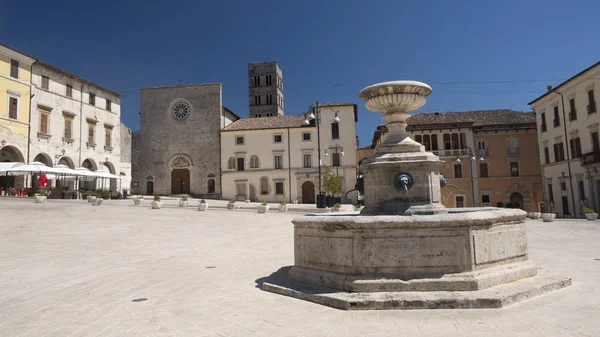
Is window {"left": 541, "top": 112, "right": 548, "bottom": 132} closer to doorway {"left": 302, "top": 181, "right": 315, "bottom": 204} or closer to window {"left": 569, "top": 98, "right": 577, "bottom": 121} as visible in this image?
window {"left": 569, "top": 98, "right": 577, "bottom": 121}

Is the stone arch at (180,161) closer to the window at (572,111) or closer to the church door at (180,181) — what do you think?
the church door at (180,181)

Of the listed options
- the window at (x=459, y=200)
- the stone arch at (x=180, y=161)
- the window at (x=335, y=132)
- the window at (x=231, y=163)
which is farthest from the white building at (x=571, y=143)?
the stone arch at (x=180, y=161)

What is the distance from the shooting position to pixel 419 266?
5289mm

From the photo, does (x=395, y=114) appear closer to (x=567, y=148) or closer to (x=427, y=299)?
(x=427, y=299)

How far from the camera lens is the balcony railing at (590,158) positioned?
89.7ft

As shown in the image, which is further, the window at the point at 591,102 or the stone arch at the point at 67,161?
the stone arch at the point at 67,161

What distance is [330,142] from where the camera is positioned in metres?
44.1

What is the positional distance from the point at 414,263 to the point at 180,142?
4433 cm

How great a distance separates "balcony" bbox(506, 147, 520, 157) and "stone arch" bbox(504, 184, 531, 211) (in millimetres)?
3146

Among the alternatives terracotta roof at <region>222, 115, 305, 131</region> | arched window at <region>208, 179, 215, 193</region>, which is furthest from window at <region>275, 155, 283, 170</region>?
arched window at <region>208, 179, 215, 193</region>

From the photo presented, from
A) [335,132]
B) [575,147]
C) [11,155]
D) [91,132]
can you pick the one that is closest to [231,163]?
[335,132]

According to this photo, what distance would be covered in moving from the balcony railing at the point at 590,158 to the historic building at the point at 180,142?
33.6 m

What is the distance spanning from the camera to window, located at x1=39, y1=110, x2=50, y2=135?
32469 mm

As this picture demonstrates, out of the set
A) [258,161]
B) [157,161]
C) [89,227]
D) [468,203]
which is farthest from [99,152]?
[468,203]
